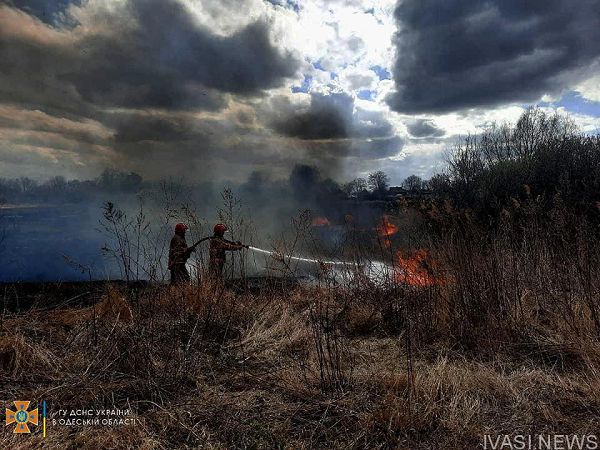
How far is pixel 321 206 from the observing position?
34531 millimetres

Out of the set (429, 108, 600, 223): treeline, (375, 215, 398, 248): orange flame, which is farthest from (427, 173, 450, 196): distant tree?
(375, 215, 398, 248): orange flame

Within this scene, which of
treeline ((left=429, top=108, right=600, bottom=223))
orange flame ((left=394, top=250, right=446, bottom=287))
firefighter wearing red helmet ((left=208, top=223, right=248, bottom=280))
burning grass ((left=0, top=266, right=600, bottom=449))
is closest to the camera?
burning grass ((left=0, top=266, right=600, bottom=449))

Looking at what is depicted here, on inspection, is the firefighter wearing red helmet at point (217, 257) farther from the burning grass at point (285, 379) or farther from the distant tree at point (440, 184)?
the distant tree at point (440, 184)

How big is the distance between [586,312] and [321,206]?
30762mm

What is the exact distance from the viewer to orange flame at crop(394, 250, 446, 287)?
4.51m

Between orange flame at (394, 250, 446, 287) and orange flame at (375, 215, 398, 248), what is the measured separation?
0.24 meters

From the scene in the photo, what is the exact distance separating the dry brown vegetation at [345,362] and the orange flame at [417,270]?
11 centimetres

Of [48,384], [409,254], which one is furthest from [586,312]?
[48,384]

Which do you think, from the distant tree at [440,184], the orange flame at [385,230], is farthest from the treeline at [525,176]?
the orange flame at [385,230]

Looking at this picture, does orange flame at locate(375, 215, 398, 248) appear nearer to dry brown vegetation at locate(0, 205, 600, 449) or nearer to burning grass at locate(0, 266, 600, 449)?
dry brown vegetation at locate(0, 205, 600, 449)

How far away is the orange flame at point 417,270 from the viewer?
→ 451cm

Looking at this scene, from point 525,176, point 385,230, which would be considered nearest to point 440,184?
point 525,176

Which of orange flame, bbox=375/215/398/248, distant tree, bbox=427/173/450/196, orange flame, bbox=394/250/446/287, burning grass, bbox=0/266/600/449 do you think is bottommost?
burning grass, bbox=0/266/600/449

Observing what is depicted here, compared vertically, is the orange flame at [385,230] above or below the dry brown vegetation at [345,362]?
above
